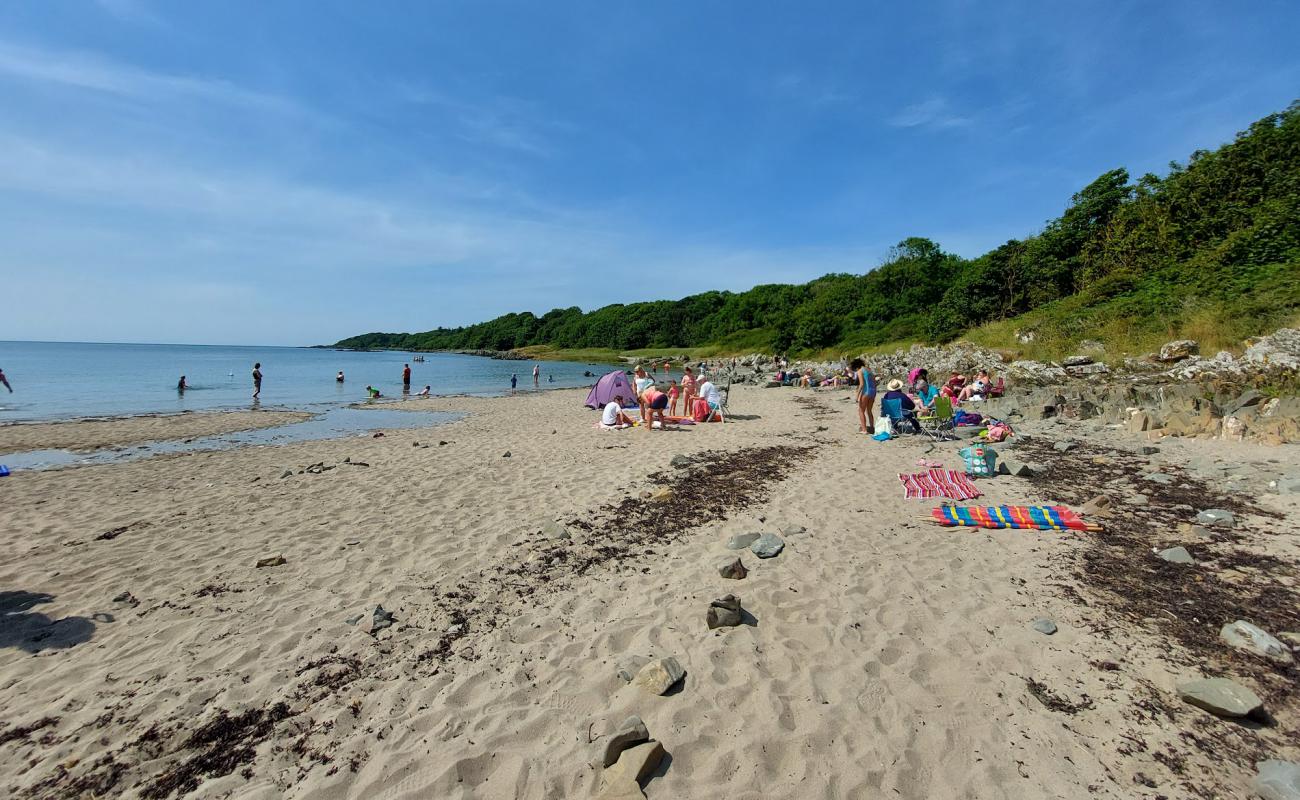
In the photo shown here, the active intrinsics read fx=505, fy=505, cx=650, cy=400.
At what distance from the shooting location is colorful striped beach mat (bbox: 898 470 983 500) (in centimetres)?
772

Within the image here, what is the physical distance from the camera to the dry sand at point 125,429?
14.9 meters

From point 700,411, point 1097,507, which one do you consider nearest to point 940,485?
point 1097,507

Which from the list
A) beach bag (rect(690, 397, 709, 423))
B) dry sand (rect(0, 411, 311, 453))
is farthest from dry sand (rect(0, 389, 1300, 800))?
dry sand (rect(0, 411, 311, 453))

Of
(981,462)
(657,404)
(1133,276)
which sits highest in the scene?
(1133,276)

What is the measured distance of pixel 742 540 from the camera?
20.3ft

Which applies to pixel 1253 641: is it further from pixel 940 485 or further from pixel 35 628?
pixel 35 628

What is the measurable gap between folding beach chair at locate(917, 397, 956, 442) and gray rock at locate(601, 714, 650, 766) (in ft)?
36.2

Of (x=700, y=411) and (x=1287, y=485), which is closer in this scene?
(x=1287, y=485)

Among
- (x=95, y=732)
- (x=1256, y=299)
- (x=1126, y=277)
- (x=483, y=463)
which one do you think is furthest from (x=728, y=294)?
(x=95, y=732)

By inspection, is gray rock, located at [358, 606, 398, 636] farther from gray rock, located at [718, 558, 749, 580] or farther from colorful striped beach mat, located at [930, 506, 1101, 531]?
colorful striped beach mat, located at [930, 506, 1101, 531]

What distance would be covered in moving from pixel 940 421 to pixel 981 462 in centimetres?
392

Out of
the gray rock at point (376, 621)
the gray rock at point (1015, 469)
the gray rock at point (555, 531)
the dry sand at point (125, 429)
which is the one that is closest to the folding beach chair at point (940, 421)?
the gray rock at point (1015, 469)

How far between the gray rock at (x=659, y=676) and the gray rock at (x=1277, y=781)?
3167 millimetres

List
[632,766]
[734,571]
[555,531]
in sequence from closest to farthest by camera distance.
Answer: [632,766] → [734,571] → [555,531]
